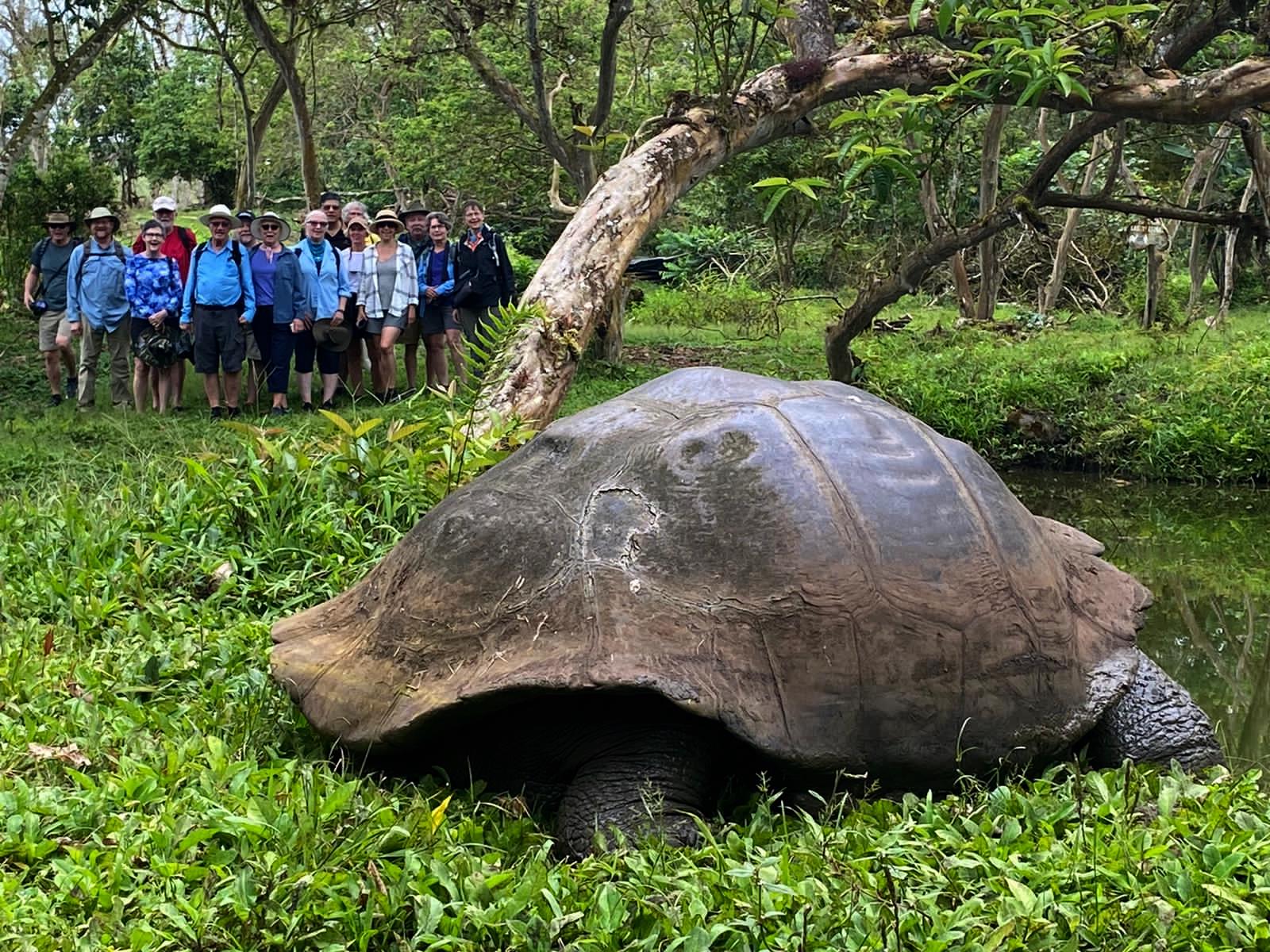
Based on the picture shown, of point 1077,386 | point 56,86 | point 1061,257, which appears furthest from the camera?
point 1061,257

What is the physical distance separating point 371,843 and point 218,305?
6843 mm

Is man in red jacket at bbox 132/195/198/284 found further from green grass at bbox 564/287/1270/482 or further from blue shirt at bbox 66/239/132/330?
green grass at bbox 564/287/1270/482

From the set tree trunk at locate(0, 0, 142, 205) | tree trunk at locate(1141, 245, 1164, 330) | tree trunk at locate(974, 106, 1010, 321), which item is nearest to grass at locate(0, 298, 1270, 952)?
tree trunk at locate(0, 0, 142, 205)

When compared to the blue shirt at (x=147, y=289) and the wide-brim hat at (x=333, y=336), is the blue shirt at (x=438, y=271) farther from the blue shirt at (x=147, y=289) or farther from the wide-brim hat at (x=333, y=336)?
the blue shirt at (x=147, y=289)

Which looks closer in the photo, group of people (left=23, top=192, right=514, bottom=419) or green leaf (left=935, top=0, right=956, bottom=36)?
green leaf (left=935, top=0, right=956, bottom=36)

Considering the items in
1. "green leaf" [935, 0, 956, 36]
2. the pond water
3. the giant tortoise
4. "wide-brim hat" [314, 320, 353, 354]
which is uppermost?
"green leaf" [935, 0, 956, 36]

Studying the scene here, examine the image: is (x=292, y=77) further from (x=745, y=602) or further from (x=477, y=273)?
(x=745, y=602)

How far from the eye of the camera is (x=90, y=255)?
29.0ft

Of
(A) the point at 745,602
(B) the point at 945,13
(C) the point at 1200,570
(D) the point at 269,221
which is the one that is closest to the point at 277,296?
(D) the point at 269,221

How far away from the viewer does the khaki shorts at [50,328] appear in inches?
369

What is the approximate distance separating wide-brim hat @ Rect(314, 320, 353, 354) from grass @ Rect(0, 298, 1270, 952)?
4.65 metres

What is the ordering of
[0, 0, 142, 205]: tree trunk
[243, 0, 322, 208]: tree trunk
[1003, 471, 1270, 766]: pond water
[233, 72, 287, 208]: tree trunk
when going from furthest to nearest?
[233, 72, 287, 208]: tree trunk
[243, 0, 322, 208]: tree trunk
[0, 0, 142, 205]: tree trunk
[1003, 471, 1270, 766]: pond water

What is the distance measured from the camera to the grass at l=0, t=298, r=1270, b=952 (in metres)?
2.17

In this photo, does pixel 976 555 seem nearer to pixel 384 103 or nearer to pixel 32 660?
pixel 32 660
